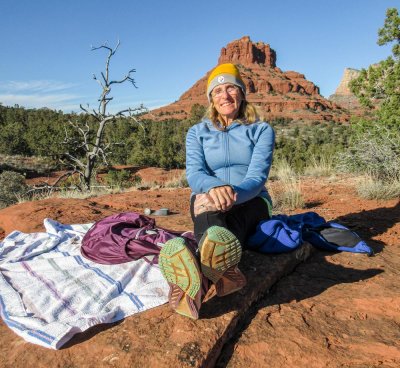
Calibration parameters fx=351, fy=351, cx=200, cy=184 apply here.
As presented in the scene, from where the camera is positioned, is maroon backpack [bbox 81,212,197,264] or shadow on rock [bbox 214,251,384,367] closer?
shadow on rock [bbox 214,251,384,367]

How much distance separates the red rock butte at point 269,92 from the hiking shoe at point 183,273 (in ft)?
189

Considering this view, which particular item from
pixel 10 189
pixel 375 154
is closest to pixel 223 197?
pixel 375 154

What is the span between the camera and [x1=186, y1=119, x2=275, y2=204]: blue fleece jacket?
2440 millimetres

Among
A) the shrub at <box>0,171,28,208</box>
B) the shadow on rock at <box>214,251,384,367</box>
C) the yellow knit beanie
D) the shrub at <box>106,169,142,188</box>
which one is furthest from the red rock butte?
the shadow on rock at <box>214,251,384,367</box>

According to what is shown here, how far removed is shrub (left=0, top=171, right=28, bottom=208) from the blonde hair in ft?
23.4

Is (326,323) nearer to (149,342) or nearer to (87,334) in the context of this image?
(149,342)

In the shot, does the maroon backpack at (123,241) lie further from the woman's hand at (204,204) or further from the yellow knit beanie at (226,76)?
the yellow knit beanie at (226,76)

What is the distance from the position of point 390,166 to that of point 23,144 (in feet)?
85.7

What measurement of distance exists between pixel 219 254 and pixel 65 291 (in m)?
1.02

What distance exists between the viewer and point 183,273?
1.61m

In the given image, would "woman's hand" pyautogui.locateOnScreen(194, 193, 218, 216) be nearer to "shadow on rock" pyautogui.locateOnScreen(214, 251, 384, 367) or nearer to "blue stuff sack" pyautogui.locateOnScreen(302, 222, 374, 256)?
"shadow on rock" pyautogui.locateOnScreen(214, 251, 384, 367)

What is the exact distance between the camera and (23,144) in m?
26.1

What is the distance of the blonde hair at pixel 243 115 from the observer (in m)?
2.63

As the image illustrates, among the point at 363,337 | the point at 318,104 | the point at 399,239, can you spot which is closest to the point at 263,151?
A: the point at 363,337
